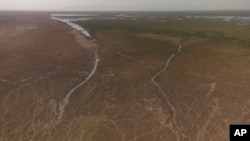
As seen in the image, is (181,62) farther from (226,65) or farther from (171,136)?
(171,136)

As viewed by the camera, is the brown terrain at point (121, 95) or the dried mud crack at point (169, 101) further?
the brown terrain at point (121, 95)

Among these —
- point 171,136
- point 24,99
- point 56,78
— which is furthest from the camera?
point 56,78

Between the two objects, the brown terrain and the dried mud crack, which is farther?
the brown terrain

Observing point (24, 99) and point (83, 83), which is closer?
point (24, 99)

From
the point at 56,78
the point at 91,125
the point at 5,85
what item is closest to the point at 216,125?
the point at 91,125

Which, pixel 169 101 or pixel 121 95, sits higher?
pixel 121 95

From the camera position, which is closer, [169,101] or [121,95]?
[169,101]

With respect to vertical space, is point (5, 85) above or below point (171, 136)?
above

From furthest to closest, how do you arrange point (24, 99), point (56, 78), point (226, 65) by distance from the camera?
point (226, 65) → point (56, 78) → point (24, 99)
